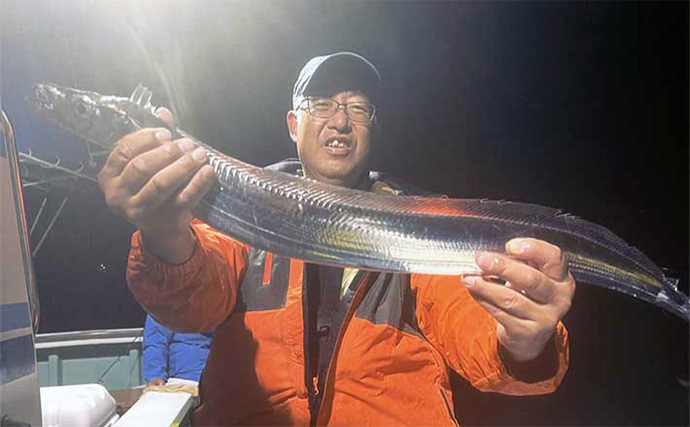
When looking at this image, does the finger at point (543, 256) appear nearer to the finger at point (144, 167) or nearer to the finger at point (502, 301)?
the finger at point (502, 301)

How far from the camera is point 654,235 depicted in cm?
164

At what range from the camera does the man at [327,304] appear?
39.6 inches

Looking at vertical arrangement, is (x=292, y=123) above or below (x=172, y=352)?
above

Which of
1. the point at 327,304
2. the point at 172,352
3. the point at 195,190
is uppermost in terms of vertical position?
the point at 195,190

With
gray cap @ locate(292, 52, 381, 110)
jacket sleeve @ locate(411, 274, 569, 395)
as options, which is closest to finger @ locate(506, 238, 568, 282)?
jacket sleeve @ locate(411, 274, 569, 395)

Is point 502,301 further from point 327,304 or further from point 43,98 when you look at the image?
point 43,98

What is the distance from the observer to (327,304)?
4.21 ft

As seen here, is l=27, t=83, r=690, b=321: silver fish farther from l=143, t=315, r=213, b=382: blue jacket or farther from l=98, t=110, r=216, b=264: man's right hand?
l=143, t=315, r=213, b=382: blue jacket

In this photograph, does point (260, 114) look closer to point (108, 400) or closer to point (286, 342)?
point (286, 342)

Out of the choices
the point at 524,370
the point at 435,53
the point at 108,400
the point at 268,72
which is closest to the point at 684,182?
the point at 435,53

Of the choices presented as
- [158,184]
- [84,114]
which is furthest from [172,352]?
[84,114]

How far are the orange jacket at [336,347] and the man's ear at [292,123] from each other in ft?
1.11

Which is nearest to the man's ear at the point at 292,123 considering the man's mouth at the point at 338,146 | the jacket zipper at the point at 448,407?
the man's mouth at the point at 338,146

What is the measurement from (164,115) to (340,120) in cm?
45
